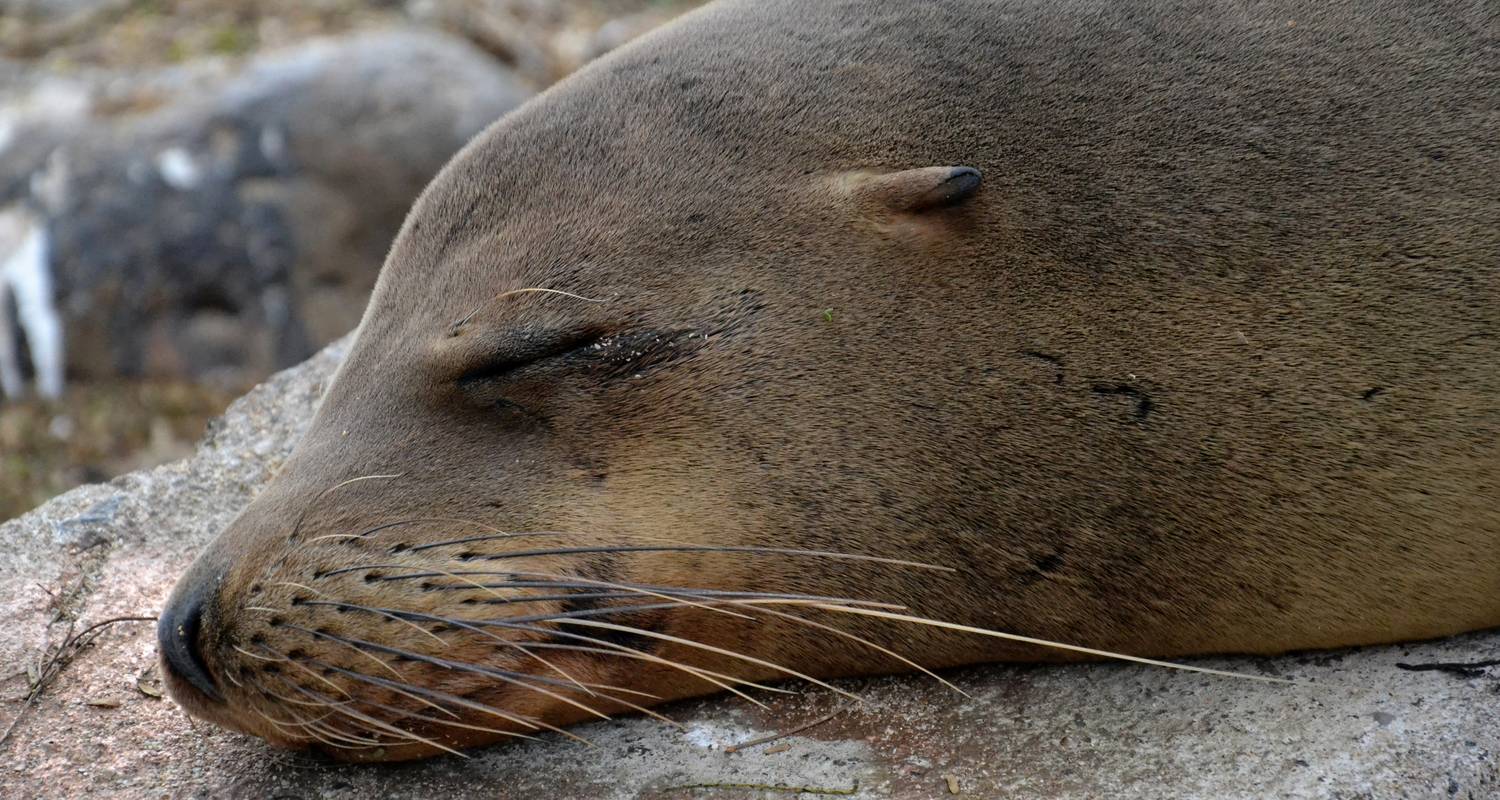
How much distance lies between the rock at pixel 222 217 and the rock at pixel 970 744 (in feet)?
18.1

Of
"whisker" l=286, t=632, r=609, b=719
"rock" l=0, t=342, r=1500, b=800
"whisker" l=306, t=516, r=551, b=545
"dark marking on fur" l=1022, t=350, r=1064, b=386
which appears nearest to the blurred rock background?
"rock" l=0, t=342, r=1500, b=800

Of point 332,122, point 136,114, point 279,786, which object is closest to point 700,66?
point 279,786

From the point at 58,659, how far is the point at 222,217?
572 centimetres

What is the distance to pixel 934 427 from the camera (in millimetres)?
2850

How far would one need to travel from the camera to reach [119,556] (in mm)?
3730

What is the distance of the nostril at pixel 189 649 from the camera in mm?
2793

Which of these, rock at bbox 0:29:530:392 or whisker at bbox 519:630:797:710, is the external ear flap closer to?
whisker at bbox 519:630:797:710

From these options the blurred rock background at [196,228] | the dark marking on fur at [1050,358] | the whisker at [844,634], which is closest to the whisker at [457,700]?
the whisker at [844,634]

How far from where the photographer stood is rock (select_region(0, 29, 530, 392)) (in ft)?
27.8

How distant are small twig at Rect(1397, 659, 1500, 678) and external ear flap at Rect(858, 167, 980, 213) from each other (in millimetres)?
1279

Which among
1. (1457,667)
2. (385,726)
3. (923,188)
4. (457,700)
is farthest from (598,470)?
(1457,667)

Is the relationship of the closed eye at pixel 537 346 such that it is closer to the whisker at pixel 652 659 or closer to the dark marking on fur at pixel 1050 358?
the whisker at pixel 652 659

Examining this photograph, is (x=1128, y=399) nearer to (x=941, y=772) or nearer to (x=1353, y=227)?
(x=1353, y=227)

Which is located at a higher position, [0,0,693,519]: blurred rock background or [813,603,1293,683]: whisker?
[813,603,1293,683]: whisker
